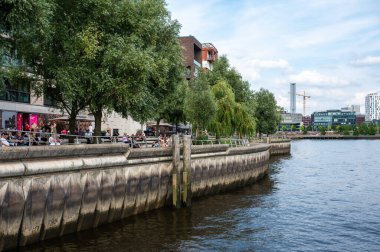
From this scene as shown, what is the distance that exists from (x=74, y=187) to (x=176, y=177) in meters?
7.92

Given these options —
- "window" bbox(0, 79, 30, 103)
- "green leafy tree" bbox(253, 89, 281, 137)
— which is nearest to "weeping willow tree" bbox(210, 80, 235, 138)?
"window" bbox(0, 79, 30, 103)

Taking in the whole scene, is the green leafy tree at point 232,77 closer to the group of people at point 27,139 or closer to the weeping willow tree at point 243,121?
the weeping willow tree at point 243,121

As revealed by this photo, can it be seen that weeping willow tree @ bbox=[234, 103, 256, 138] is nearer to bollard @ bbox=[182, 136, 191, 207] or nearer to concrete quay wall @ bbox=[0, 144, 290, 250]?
concrete quay wall @ bbox=[0, 144, 290, 250]

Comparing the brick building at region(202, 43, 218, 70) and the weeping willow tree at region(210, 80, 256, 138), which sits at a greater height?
the brick building at region(202, 43, 218, 70)

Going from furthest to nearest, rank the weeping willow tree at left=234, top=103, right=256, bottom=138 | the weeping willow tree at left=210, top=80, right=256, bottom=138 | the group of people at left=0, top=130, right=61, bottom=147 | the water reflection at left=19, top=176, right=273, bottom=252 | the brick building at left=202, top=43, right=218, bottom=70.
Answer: the brick building at left=202, top=43, right=218, bottom=70
the weeping willow tree at left=234, top=103, right=256, bottom=138
the weeping willow tree at left=210, top=80, right=256, bottom=138
the water reflection at left=19, top=176, right=273, bottom=252
the group of people at left=0, top=130, right=61, bottom=147

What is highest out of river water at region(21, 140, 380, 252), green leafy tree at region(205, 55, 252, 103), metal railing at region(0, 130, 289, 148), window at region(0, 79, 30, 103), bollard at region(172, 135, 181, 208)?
green leafy tree at region(205, 55, 252, 103)

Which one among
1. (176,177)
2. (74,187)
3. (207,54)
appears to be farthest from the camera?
(207,54)

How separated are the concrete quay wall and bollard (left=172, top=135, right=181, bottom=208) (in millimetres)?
494

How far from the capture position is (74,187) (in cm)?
1781

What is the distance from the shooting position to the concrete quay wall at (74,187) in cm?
1496

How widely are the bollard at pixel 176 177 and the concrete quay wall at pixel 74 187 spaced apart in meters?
0.49

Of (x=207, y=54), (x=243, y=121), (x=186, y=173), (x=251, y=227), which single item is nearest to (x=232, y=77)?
(x=243, y=121)

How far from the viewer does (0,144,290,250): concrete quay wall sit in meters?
15.0

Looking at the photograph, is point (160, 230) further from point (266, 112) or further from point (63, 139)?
point (266, 112)
